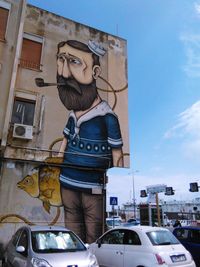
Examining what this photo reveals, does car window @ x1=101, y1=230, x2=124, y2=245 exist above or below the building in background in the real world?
below

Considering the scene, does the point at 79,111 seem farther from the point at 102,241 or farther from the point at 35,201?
the point at 102,241

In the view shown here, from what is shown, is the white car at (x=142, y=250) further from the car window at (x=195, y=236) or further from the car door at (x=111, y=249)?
the car window at (x=195, y=236)

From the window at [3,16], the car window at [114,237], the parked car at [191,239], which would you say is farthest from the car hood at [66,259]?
the window at [3,16]

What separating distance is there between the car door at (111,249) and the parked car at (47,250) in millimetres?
1302

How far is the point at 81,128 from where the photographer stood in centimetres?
1466

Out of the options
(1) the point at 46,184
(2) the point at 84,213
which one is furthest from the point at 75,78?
(2) the point at 84,213

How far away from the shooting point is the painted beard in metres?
14.7

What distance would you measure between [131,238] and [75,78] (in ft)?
31.5

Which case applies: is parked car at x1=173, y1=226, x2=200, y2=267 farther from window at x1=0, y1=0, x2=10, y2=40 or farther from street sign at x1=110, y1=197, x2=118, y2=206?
window at x1=0, y1=0, x2=10, y2=40

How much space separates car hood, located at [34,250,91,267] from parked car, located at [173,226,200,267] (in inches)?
213

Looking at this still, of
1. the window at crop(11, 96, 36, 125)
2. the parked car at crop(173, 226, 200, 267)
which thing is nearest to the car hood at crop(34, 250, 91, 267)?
the parked car at crop(173, 226, 200, 267)

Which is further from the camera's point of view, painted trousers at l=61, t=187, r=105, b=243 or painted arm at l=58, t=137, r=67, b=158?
painted arm at l=58, t=137, r=67, b=158

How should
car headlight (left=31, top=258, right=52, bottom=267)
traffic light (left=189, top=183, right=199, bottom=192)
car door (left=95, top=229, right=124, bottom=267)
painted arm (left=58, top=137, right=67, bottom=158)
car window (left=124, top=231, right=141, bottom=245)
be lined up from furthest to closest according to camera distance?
traffic light (left=189, top=183, right=199, bottom=192), painted arm (left=58, top=137, right=67, bottom=158), car door (left=95, top=229, right=124, bottom=267), car window (left=124, top=231, right=141, bottom=245), car headlight (left=31, top=258, right=52, bottom=267)

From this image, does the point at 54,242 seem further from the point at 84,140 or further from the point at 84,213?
the point at 84,140
